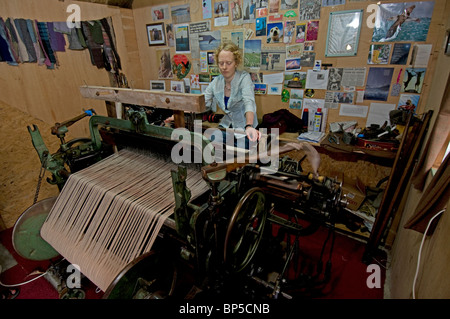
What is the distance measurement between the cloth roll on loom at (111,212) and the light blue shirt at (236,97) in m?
1.37

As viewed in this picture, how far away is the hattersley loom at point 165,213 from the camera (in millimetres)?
1438

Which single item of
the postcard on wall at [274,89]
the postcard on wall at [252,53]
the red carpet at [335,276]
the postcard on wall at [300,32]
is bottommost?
the red carpet at [335,276]

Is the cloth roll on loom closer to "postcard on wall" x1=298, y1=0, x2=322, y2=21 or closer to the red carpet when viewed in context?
the red carpet

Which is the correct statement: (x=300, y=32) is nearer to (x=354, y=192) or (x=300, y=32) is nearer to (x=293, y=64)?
(x=293, y=64)

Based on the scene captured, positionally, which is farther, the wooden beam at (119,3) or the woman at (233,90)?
the wooden beam at (119,3)

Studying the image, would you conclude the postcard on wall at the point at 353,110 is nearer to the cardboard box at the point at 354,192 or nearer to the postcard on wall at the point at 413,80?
the postcard on wall at the point at 413,80

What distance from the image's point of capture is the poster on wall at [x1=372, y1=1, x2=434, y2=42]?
254cm

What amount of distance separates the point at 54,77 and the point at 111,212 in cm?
275

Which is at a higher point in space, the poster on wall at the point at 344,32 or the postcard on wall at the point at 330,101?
the poster on wall at the point at 344,32

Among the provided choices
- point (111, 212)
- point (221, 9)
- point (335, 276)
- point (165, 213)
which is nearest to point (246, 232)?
point (165, 213)

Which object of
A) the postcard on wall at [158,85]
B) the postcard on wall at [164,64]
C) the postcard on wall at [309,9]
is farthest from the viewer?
the postcard on wall at [158,85]

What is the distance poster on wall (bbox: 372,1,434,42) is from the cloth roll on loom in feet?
9.22

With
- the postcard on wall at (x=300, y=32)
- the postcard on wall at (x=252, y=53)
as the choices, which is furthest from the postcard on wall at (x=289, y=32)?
the postcard on wall at (x=252, y=53)

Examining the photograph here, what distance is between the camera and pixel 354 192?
3045 mm
